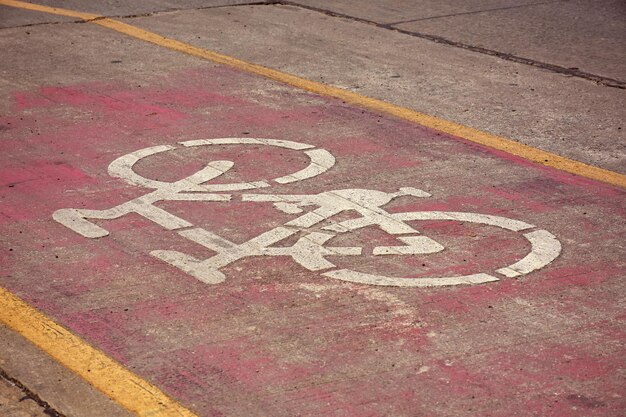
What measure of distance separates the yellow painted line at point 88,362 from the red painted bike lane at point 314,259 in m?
0.06

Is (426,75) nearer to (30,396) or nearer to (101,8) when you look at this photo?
(101,8)

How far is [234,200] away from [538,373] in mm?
2417

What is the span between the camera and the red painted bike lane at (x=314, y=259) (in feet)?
15.0

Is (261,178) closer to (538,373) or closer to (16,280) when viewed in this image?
(16,280)

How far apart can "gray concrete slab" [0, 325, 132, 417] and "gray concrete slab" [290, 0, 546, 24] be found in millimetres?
7397

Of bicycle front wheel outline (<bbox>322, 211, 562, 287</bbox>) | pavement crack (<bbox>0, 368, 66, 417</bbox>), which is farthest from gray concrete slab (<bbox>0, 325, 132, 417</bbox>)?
bicycle front wheel outline (<bbox>322, 211, 562, 287</bbox>)

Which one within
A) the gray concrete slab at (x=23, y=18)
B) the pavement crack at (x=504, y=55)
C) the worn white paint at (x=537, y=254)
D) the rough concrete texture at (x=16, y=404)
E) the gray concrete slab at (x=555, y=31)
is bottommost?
the rough concrete texture at (x=16, y=404)

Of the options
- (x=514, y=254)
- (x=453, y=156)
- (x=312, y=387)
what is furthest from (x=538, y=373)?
(x=453, y=156)

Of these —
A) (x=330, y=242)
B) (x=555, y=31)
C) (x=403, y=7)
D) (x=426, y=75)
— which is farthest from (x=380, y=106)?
(x=403, y=7)

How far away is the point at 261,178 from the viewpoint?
6906 millimetres

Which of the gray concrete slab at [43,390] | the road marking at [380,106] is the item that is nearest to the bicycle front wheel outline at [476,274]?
the road marking at [380,106]

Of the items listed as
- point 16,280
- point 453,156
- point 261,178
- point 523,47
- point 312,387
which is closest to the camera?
point 312,387

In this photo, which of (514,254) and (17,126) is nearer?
(514,254)

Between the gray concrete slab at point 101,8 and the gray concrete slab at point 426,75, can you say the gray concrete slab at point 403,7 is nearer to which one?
the gray concrete slab at point 426,75
